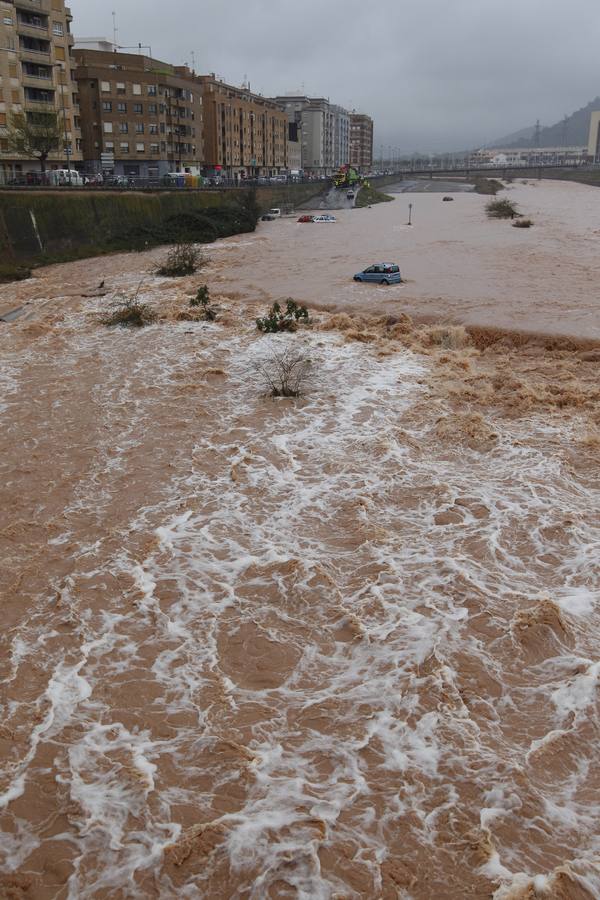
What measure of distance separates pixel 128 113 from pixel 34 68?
12776mm

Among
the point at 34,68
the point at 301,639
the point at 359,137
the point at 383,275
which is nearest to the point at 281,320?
the point at 383,275

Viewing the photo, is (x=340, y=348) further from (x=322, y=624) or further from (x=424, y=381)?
(x=322, y=624)

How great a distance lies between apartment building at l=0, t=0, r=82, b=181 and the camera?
45.4m

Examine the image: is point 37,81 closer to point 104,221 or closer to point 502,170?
point 104,221

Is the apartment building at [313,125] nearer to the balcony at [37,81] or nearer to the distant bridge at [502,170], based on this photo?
the distant bridge at [502,170]

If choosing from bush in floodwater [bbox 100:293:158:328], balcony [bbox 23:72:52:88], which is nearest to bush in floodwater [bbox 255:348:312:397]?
bush in floodwater [bbox 100:293:158:328]

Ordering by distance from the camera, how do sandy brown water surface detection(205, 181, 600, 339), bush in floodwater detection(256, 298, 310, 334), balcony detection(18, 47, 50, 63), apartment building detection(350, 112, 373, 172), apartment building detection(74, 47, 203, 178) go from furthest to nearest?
apartment building detection(350, 112, 373, 172)
apartment building detection(74, 47, 203, 178)
balcony detection(18, 47, 50, 63)
sandy brown water surface detection(205, 181, 600, 339)
bush in floodwater detection(256, 298, 310, 334)

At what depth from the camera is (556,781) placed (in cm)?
552

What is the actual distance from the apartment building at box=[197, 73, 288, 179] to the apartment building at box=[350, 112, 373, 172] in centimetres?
7098

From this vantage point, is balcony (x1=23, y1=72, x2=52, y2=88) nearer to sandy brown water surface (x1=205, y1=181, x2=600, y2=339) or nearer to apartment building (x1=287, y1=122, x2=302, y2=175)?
sandy brown water surface (x1=205, y1=181, x2=600, y2=339)

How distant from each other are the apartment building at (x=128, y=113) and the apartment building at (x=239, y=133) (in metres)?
8.35

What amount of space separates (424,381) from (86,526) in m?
8.25

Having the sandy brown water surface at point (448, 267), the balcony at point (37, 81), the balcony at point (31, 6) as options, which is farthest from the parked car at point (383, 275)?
the balcony at point (31, 6)

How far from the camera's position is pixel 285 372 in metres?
14.5
